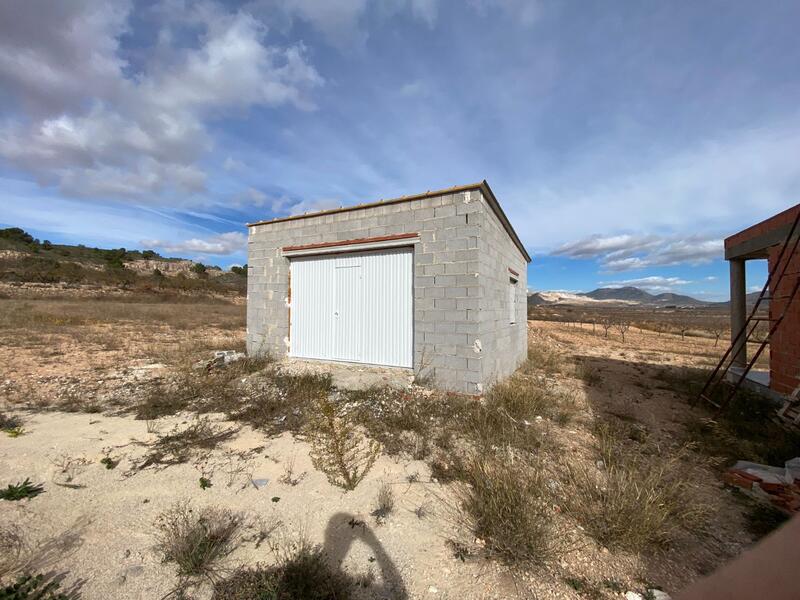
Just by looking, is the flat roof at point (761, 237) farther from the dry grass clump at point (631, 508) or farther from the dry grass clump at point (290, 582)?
the dry grass clump at point (290, 582)

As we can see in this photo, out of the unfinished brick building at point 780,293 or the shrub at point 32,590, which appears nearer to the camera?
the shrub at point 32,590

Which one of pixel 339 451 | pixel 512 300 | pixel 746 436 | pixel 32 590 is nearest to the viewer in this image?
pixel 32 590

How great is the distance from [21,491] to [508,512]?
4339 mm

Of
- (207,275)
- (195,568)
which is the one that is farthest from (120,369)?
(207,275)

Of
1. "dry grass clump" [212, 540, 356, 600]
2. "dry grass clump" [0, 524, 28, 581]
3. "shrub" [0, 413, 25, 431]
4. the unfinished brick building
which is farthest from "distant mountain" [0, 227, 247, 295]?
the unfinished brick building

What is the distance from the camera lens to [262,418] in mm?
5109

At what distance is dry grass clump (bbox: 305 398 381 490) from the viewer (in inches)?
142

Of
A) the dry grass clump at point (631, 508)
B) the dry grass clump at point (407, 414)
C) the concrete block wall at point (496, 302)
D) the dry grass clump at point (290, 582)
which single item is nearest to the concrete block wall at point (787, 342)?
the dry grass clump at point (631, 508)

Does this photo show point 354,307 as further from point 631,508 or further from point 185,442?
point 631,508

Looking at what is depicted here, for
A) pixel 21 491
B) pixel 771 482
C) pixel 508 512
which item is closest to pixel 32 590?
pixel 21 491

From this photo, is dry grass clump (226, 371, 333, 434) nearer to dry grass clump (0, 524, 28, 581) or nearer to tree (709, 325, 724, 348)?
dry grass clump (0, 524, 28, 581)

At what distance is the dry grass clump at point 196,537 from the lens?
97.1 inches

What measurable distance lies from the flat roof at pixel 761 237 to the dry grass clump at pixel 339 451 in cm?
735

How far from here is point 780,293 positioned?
243 inches
